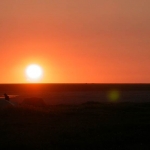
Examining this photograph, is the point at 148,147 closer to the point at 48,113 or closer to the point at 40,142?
the point at 40,142

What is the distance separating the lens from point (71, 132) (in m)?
20.8

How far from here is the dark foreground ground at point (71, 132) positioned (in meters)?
17.9

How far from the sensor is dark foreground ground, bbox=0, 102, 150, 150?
17.9m

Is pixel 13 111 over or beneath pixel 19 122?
over

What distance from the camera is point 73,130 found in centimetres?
2155

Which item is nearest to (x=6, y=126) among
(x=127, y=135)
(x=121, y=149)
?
(x=127, y=135)

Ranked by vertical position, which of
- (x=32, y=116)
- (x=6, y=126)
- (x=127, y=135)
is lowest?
(x=127, y=135)

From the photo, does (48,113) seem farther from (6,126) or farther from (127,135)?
(127,135)

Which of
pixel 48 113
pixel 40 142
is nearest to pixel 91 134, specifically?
pixel 40 142

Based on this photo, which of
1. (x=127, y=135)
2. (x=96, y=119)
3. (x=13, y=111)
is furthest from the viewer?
(x=13, y=111)

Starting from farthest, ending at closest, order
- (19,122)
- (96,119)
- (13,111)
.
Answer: (13,111) < (96,119) < (19,122)

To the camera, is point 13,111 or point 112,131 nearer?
point 112,131

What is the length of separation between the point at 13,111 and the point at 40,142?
464 inches

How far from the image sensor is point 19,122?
25.0 metres
